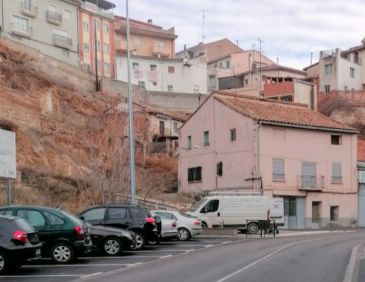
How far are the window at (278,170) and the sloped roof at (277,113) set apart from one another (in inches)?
110

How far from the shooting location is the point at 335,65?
81062 millimetres

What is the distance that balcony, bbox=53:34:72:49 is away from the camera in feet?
238

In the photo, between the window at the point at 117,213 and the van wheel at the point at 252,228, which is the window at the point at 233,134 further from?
the window at the point at 117,213

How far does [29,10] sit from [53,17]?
370 cm

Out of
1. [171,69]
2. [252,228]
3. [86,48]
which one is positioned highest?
[86,48]

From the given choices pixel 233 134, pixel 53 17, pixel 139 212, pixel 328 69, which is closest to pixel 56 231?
pixel 139 212

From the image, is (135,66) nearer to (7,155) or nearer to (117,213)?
(7,155)

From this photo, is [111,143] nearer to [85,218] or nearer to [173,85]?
[85,218]

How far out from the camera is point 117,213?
852 inches

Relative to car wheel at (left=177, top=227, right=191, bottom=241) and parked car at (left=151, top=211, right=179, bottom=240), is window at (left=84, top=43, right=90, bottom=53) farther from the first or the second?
parked car at (left=151, top=211, right=179, bottom=240)

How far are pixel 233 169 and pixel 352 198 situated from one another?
34.3ft

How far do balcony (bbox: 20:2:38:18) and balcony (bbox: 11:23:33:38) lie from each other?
1.32 m

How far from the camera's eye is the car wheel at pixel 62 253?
1731 cm

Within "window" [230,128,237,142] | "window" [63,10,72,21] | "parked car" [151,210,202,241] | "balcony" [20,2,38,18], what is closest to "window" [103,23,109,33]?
"window" [63,10,72,21]
